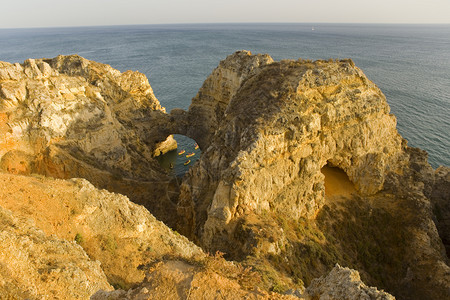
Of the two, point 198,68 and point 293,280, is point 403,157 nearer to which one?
point 293,280

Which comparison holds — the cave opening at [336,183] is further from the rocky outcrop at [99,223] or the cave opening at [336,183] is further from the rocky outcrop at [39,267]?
the rocky outcrop at [39,267]

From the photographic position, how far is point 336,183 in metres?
28.1

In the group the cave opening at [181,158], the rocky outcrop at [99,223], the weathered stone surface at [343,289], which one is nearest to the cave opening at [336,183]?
the weathered stone surface at [343,289]

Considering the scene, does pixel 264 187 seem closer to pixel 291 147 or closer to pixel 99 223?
pixel 291 147

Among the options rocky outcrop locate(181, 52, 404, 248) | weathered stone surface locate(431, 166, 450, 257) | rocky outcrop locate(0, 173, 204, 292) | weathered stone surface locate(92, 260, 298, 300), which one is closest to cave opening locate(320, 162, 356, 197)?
rocky outcrop locate(181, 52, 404, 248)

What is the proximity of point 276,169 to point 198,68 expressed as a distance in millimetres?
82215

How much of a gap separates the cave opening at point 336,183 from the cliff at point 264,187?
16 cm

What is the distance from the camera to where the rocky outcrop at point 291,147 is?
2212 centimetres

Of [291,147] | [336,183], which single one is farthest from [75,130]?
[336,183]

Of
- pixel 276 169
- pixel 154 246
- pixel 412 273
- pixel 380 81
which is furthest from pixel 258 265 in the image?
pixel 380 81

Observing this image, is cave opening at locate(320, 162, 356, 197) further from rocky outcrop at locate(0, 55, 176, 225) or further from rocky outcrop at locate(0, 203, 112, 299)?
rocky outcrop at locate(0, 203, 112, 299)

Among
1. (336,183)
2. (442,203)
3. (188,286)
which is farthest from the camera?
(442,203)

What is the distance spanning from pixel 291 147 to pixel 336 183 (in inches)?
312

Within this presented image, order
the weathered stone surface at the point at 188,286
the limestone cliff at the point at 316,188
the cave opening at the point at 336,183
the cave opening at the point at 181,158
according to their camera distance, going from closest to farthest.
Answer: the weathered stone surface at the point at 188,286 < the limestone cliff at the point at 316,188 < the cave opening at the point at 336,183 < the cave opening at the point at 181,158
